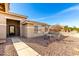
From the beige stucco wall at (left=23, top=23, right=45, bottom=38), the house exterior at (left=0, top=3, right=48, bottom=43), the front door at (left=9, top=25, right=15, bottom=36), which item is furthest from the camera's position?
the front door at (left=9, top=25, right=15, bottom=36)

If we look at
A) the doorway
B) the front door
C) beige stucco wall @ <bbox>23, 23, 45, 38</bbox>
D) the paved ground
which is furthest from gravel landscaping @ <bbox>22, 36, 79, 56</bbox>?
the front door

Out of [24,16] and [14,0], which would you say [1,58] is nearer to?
[14,0]

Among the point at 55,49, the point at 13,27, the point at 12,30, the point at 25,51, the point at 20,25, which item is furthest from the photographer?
the point at 12,30

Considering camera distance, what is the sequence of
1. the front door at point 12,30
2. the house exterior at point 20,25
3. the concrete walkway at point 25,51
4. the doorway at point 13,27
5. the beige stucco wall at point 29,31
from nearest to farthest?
the concrete walkway at point 25,51 < the house exterior at point 20,25 < the beige stucco wall at point 29,31 < the doorway at point 13,27 < the front door at point 12,30

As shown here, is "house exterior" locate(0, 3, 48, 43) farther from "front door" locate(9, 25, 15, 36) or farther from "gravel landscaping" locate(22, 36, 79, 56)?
"gravel landscaping" locate(22, 36, 79, 56)

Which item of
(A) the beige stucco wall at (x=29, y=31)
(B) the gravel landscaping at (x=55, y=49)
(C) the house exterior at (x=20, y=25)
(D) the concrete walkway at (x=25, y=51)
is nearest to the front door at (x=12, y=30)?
(C) the house exterior at (x=20, y=25)

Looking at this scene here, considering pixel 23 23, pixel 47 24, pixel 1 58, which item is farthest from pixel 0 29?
pixel 47 24

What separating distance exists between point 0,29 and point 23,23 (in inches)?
122

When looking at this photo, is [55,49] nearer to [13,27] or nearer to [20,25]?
[20,25]

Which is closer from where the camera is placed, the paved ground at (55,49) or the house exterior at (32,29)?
the paved ground at (55,49)

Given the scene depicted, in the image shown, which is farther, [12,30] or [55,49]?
[12,30]

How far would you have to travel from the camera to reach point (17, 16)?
10516 mm

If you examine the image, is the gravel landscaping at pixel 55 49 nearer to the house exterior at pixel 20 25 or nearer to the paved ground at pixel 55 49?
the paved ground at pixel 55 49

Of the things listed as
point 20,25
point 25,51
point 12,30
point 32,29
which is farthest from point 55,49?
point 12,30
